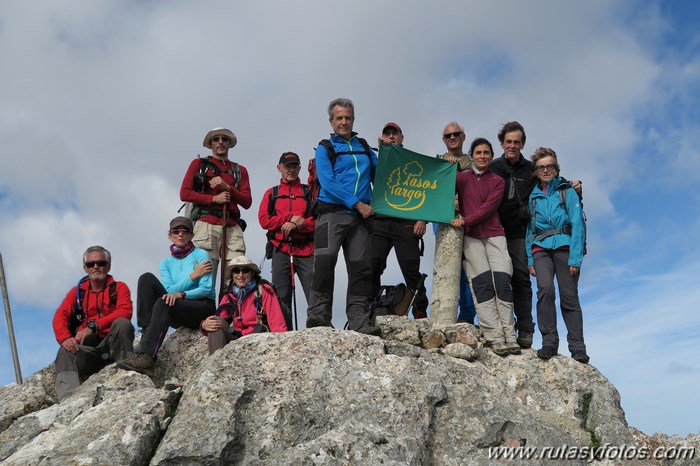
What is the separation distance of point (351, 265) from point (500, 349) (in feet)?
8.26

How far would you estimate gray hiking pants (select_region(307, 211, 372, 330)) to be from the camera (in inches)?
406

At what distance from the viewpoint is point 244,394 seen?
26.5 feet

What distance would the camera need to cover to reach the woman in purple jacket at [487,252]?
10.5 meters

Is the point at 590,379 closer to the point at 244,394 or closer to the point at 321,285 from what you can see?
the point at 321,285

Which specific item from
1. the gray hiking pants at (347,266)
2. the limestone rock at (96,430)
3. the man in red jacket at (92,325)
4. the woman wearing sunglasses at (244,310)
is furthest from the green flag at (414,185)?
the limestone rock at (96,430)

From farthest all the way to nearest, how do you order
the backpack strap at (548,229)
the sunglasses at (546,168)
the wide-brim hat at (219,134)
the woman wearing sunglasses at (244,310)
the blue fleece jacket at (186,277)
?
the wide-brim hat at (219,134) < the sunglasses at (546,168) < the blue fleece jacket at (186,277) < the backpack strap at (548,229) < the woman wearing sunglasses at (244,310)

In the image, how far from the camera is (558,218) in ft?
34.9

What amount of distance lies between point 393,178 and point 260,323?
303 cm

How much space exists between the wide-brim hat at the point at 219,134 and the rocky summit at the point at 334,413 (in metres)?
4.38

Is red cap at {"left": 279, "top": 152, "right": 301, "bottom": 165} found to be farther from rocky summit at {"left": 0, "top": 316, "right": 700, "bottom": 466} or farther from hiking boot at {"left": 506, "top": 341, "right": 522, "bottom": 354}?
hiking boot at {"left": 506, "top": 341, "right": 522, "bottom": 354}

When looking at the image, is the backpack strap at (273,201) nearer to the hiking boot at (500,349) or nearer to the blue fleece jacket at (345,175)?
the blue fleece jacket at (345,175)

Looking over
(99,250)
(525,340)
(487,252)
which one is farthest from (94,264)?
(525,340)

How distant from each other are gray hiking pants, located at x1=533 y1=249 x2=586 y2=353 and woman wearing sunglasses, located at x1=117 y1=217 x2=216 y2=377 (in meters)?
4.99

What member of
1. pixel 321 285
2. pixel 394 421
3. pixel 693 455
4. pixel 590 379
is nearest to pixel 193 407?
pixel 394 421
